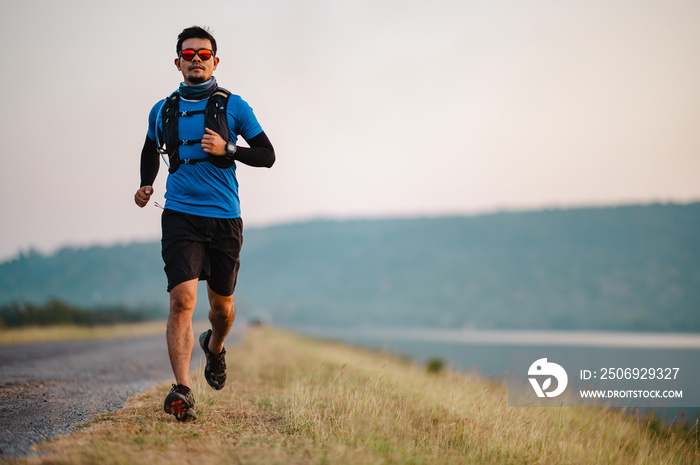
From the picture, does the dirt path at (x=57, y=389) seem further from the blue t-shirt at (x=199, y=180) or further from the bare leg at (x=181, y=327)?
the blue t-shirt at (x=199, y=180)

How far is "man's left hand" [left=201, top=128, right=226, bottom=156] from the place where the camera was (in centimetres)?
392

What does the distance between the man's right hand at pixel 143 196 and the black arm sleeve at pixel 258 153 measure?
72 centimetres

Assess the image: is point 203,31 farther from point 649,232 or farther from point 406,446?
point 649,232

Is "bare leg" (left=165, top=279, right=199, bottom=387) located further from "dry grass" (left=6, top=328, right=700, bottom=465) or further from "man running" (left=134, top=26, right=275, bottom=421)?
"dry grass" (left=6, top=328, right=700, bottom=465)

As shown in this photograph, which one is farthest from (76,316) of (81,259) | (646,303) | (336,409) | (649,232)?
(649,232)

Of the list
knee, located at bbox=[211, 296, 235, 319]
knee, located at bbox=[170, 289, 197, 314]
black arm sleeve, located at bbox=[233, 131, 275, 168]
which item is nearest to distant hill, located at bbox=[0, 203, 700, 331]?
knee, located at bbox=[211, 296, 235, 319]

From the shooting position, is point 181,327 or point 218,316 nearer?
point 181,327

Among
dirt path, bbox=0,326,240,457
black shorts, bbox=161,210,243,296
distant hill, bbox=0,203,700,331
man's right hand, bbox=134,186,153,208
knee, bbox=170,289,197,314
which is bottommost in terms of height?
distant hill, bbox=0,203,700,331

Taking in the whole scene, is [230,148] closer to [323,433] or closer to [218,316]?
[218,316]

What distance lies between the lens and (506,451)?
14.2 feet

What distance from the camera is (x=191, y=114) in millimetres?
4141

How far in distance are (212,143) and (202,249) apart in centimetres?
73

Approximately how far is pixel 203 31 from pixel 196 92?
0.50 meters

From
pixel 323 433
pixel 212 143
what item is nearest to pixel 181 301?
pixel 212 143
